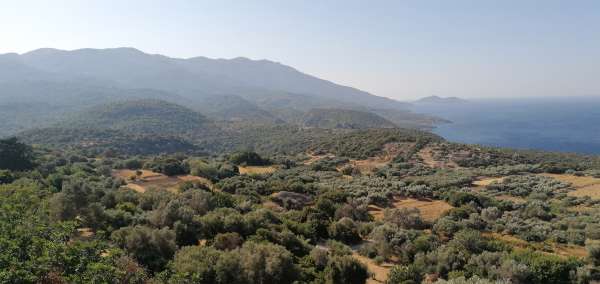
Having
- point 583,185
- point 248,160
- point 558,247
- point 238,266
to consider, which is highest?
point 238,266

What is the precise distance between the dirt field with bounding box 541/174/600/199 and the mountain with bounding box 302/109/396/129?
122633mm

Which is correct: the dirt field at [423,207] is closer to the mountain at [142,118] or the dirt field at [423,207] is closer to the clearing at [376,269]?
the clearing at [376,269]

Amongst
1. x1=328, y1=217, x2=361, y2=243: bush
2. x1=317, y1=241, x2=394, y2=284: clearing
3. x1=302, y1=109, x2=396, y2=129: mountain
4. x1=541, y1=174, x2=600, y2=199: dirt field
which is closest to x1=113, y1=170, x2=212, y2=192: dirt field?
x1=328, y1=217, x2=361, y2=243: bush

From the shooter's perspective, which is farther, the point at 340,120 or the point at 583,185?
the point at 340,120

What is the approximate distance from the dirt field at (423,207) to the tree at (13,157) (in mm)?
29579

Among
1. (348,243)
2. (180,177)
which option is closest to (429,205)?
(348,243)

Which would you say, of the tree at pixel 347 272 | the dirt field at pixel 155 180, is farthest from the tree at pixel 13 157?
the tree at pixel 347 272

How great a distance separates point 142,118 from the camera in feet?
449

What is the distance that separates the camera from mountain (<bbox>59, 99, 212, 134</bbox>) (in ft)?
408

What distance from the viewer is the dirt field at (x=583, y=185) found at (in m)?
25.0

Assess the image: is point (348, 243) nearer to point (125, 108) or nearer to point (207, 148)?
point (207, 148)

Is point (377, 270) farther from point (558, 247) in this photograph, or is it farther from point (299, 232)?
point (558, 247)

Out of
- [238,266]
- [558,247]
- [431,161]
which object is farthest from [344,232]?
[431,161]

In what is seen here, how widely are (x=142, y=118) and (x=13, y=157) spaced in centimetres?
10833
